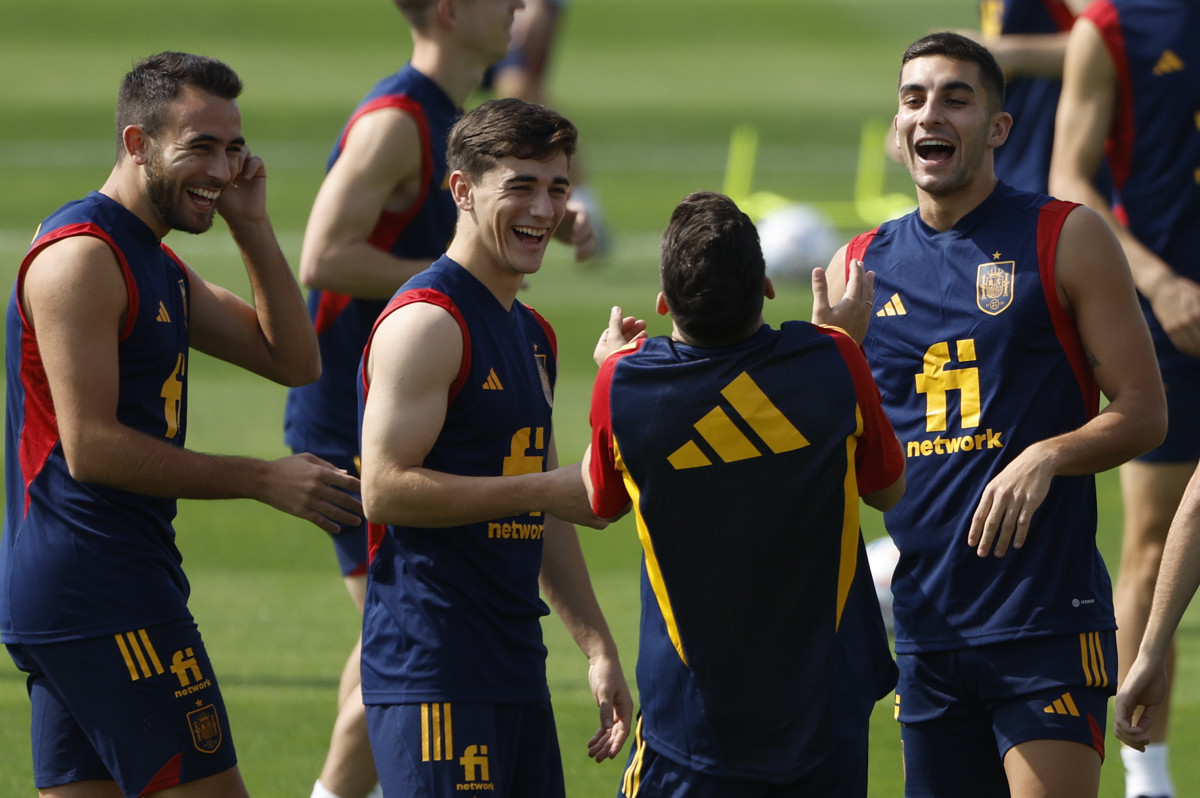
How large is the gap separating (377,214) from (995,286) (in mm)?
2221

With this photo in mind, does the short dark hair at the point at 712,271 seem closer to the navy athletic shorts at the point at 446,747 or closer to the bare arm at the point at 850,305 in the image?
the bare arm at the point at 850,305

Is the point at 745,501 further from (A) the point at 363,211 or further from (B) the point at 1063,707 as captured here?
(A) the point at 363,211

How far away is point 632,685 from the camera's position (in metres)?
7.04

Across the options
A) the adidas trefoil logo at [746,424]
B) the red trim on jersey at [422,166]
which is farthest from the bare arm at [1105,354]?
the red trim on jersey at [422,166]

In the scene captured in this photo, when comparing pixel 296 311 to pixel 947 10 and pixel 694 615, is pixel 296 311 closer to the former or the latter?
pixel 694 615

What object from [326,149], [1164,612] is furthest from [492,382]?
[326,149]

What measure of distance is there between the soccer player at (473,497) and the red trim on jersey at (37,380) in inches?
25.5

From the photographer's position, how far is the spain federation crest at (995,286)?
430 centimetres

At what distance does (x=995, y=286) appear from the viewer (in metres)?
4.33

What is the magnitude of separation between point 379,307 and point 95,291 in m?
1.80

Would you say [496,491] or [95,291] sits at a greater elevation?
[95,291]

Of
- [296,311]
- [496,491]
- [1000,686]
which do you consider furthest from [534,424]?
[1000,686]

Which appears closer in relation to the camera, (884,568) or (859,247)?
(859,247)

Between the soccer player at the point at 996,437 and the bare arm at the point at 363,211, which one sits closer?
the soccer player at the point at 996,437
